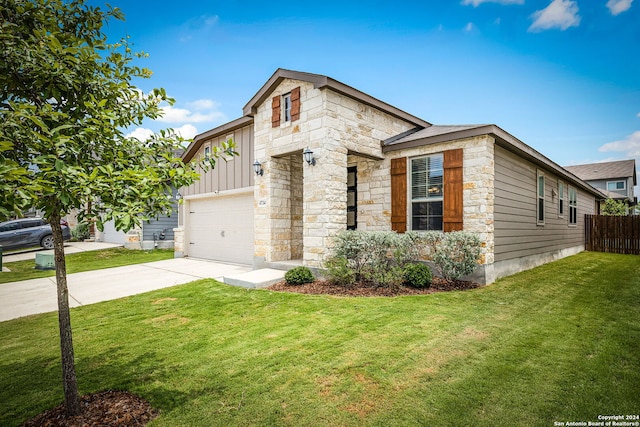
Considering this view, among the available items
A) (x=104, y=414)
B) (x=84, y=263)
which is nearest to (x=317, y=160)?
(x=104, y=414)

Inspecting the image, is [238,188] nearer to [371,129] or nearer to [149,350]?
[371,129]

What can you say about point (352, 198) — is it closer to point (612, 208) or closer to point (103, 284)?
point (103, 284)

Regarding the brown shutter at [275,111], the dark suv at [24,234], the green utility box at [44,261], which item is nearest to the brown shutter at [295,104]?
the brown shutter at [275,111]

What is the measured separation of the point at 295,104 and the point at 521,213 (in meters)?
6.79

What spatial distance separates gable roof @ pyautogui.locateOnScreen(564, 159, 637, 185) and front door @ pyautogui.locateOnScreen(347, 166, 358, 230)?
3069 centimetres

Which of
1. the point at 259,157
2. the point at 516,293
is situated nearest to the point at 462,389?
the point at 516,293

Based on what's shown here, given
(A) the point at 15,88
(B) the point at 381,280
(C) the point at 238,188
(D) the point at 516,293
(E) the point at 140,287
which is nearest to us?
(A) the point at 15,88

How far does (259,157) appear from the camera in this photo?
28.5ft

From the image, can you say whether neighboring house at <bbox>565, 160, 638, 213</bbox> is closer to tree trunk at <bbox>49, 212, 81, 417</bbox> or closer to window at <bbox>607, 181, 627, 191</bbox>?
window at <bbox>607, 181, 627, 191</bbox>

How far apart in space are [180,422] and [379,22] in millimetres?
12911

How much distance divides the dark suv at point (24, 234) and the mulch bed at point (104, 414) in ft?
45.0

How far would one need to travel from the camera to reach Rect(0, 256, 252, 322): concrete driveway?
5.80 meters

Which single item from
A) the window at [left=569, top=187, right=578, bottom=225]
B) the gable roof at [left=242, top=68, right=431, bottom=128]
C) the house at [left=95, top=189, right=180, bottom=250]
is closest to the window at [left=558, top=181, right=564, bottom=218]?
the window at [left=569, top=187, right=578, bottom=225]

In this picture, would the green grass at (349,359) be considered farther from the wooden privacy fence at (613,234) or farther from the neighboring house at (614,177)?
the neighboring house at (614,177)
